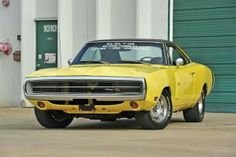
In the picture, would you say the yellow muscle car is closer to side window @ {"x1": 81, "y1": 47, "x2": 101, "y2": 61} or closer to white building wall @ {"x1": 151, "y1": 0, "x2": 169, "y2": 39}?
side window @ {"x1": 81, "y1": 47, "x2": 101, "y2": 61}

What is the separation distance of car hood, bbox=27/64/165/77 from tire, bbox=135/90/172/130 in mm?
546

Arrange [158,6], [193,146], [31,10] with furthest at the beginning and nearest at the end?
[31,10] < [158,6] < [193,146]

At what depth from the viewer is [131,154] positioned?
7.86 meters

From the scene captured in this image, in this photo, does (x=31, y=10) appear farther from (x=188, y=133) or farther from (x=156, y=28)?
(x=188, y=133)

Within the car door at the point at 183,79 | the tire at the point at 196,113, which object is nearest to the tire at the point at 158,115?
the car door at the point at 183,79

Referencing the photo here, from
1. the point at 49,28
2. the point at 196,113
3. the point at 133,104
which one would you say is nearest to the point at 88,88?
the point at 133,104

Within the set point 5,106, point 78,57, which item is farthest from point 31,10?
point 78,57

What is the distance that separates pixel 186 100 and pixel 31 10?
8367 mm

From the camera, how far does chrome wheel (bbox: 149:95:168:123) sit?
10.7 metres

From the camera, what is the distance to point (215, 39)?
16.5 m

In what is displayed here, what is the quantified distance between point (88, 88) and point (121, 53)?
4.96 ft

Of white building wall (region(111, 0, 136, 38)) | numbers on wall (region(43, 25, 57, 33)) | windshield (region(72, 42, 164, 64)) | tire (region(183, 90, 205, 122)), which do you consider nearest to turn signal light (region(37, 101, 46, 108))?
windshield (region(72, 42, 164, 64))

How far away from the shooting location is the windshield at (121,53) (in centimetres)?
1154

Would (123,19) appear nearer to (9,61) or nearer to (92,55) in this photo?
(9,61)
